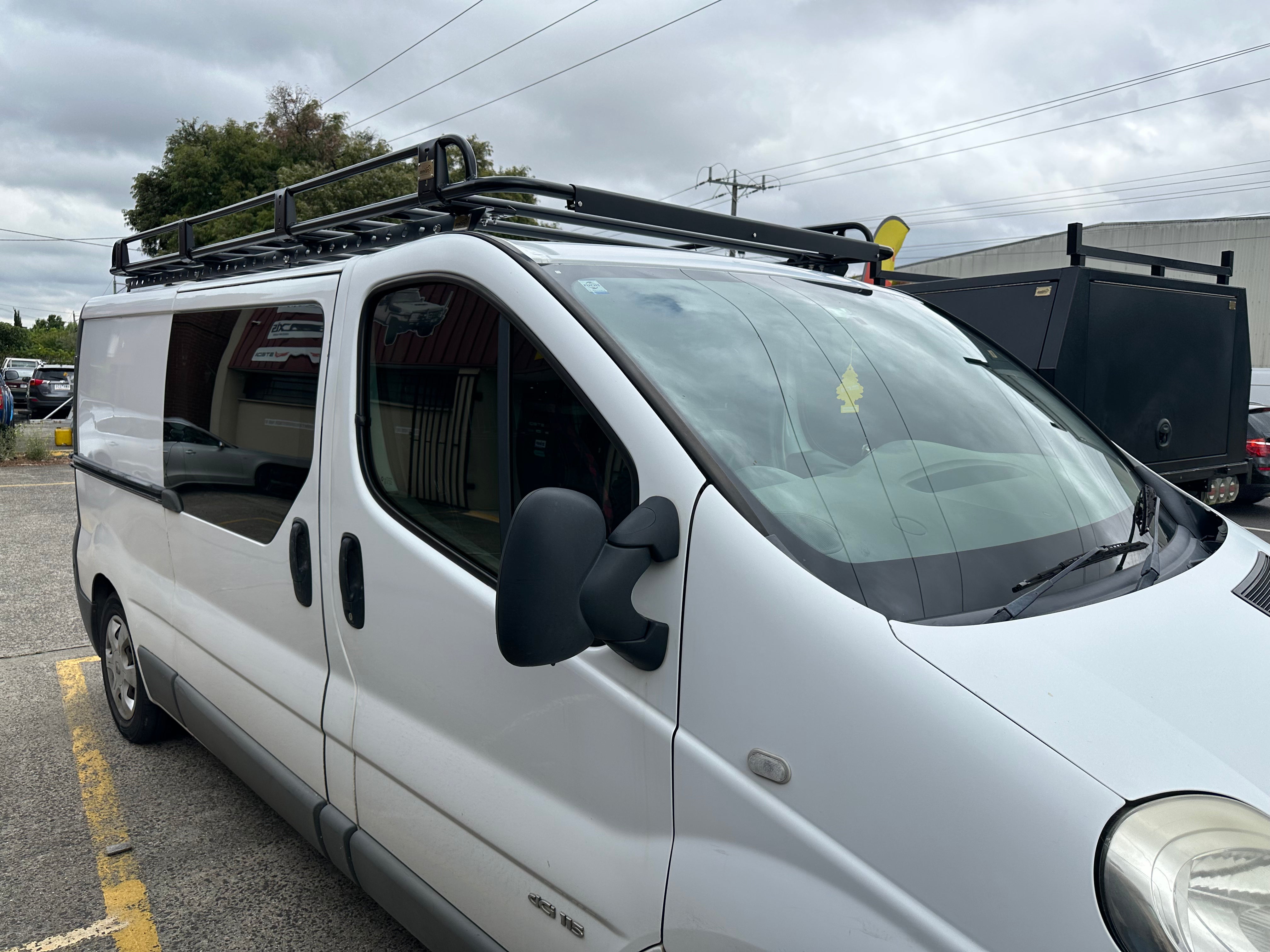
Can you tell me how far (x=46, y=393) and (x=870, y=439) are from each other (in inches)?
1145

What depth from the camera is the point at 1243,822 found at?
1213 mm

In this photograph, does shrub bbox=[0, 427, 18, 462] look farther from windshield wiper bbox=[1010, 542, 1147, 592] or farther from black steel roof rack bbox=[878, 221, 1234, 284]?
windshield wiper bbox=[1010, 542, 1147, 592]

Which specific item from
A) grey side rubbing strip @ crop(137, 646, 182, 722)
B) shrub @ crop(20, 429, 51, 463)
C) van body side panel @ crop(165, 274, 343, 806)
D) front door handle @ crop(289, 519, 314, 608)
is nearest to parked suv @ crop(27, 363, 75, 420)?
shrub @ crop(20, 429, 51, 463)

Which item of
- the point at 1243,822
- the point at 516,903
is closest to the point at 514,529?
the point at 516,903

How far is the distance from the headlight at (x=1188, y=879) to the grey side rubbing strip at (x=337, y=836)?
1.89 meters

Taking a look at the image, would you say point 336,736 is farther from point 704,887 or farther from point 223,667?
point 704,887

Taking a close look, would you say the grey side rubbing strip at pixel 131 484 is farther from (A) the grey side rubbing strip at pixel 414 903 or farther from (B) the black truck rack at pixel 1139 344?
(B) the black truck rack at pixel 1139 344

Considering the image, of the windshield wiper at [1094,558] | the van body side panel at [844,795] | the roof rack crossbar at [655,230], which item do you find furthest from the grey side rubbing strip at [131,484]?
the windshield wiper at [1094,558]

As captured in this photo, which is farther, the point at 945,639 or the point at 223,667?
the point at 223,667

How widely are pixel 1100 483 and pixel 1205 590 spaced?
46 centimetres

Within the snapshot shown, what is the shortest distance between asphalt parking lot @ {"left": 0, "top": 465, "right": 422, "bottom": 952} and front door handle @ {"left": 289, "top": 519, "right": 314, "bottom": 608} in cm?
113

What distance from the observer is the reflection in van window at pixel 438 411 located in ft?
6.79

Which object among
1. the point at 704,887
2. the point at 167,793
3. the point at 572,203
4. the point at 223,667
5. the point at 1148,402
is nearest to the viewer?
the point at 704,887

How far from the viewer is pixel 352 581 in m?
2.41
